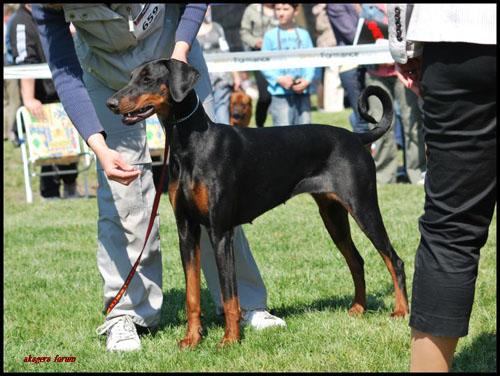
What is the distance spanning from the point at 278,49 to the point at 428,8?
8.00 metres

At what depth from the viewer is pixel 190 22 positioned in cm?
381

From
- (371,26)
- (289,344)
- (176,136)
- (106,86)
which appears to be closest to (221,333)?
(289,344)

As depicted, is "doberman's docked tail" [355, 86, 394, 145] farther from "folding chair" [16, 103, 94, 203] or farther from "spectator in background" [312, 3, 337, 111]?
"spectator in background" [312, 3, 337, 111]

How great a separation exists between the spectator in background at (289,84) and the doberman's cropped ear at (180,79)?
6120 mm

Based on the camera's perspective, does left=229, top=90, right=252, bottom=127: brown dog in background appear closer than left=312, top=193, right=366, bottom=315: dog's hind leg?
No

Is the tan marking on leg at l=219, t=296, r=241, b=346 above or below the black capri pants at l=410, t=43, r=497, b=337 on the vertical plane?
below

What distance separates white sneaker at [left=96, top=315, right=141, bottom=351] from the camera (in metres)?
3.78

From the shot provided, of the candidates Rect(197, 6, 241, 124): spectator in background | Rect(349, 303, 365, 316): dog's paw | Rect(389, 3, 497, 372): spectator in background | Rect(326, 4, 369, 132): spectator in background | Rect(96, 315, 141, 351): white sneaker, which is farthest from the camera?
Rect(197, 6, 241, 124): spectator in background

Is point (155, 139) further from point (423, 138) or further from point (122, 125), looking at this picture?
point (423, 138)

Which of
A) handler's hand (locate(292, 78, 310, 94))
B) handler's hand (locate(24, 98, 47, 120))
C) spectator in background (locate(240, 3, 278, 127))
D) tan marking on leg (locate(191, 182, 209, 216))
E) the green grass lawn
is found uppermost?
spectator in background (locate(240, 3, 278, 127))

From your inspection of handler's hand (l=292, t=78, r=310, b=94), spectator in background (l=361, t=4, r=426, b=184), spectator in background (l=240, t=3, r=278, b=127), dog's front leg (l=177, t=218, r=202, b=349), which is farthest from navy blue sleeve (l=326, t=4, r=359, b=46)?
dog's front leg (l=177, t=218, r=202, b=349)

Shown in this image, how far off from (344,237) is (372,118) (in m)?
0.75

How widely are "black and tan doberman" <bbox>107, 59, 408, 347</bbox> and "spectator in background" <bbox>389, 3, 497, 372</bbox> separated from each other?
4.54 ft

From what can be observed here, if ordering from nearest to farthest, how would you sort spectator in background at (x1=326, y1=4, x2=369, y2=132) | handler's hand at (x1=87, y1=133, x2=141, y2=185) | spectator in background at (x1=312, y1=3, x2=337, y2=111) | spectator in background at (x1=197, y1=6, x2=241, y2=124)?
handler's hand at (x1=87, y1=133, x2=141, y2=185), spectator in background at (x1=326, y1=4, x2=369, y2=132), spectator in background at (x1=197, y1=6, x2=241, y2=124), spectator in background at (x1=312, y1=3, x2=337, y2=111)
